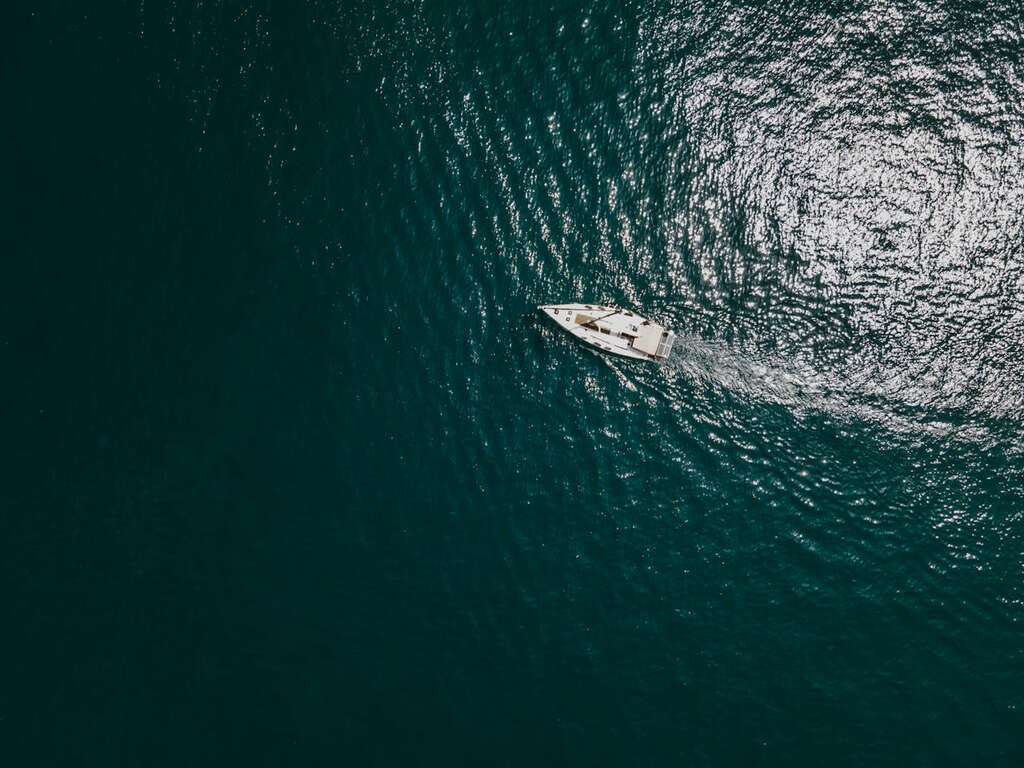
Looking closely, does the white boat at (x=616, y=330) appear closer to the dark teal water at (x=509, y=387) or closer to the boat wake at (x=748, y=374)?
the dark teal water at (x=509, y=387)

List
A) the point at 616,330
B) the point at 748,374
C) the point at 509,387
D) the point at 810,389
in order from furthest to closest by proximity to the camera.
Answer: the point at 509,387, the point at 748,374, the point at 810,389, the point at 616,330

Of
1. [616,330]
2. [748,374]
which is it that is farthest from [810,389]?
[616,330]

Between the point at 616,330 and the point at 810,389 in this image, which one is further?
the point at 810,389

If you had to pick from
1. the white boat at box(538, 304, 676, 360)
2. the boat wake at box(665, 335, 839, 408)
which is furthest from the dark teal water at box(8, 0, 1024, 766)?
the white boat at box(538, 304, 676, 360)

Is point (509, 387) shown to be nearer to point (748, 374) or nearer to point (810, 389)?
point (748, 374)

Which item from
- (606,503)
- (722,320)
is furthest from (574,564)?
(722,320)

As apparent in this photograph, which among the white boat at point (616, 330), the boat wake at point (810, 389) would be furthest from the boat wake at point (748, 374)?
the white boat at point (616, 330)

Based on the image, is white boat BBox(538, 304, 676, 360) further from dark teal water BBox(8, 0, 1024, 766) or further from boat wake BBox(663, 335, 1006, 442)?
boat wake BBox(663, 335, 1006, 442)

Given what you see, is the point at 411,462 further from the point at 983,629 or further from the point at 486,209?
the point at 983,629
